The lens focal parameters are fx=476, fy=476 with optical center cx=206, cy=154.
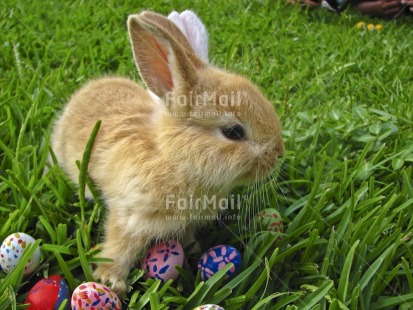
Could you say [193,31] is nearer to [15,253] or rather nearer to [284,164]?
[284,164]

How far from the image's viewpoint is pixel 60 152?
2.96 metres

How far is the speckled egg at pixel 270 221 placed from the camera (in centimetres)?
243

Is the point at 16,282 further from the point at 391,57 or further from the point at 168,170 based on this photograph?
the point at 391,57

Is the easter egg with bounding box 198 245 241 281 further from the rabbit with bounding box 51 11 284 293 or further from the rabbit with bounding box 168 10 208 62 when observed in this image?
the rabbit with bounding box 168 10 208 62

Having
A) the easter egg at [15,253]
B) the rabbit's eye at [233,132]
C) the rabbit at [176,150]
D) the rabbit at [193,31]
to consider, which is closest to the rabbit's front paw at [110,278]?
the rabbit at [176,150]

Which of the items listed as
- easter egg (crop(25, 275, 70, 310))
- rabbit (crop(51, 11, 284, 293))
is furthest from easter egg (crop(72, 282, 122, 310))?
rabbit (crop(51, 11, 284, 293))

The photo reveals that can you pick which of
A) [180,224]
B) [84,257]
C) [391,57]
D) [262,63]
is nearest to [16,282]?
[84,257]

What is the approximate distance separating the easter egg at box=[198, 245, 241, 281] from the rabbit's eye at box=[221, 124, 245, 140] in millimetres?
519

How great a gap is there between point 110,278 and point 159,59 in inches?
41.6

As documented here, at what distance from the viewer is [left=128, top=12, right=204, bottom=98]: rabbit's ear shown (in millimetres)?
2082

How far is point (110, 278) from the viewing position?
2242 mm

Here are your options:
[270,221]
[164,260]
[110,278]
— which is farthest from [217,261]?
[110,278]

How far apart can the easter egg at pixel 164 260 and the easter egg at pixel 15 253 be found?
0.50 m

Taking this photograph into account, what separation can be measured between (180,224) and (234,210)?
1.53 ft
